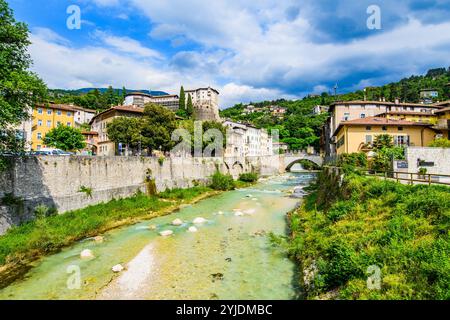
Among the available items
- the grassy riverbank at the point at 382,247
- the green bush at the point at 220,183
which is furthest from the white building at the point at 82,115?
the grassy riverbank at the point at 382,247

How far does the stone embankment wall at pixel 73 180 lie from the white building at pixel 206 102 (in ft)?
274

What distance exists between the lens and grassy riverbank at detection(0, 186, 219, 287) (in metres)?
13.9

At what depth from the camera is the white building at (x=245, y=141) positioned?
7575cm

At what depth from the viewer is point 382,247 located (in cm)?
992

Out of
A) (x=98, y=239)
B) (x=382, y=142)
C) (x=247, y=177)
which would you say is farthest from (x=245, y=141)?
(x=98, y=239)

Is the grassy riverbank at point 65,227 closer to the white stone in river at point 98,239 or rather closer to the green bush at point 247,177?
the white stone in river at point 98,239

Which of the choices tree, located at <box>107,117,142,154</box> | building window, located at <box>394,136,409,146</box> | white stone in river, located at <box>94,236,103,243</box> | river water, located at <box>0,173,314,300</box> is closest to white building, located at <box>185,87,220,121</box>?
tree, located at <box>107,117,142,154</box>

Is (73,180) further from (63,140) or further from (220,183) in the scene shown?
(220,183)

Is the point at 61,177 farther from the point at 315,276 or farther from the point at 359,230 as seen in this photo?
the point at 359,230

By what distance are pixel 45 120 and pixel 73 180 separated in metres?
40.4

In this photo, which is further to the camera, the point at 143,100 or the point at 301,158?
the point at 143,100

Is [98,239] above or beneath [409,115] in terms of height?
beneath

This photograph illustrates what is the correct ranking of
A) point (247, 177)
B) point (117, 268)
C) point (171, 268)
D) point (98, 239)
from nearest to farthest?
point (117, 268) < point (171, 268) < point (98, 239) < point (247, 177)

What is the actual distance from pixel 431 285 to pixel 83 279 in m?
13.2
